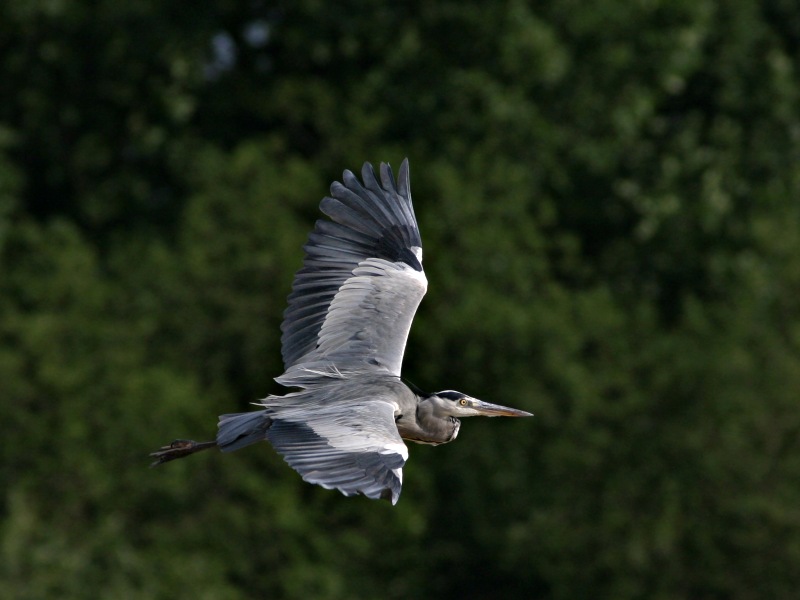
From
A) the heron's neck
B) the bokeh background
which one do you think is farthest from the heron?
the bokeh background

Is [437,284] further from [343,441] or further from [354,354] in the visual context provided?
[343,441]

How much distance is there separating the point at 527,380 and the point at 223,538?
10.7 ft

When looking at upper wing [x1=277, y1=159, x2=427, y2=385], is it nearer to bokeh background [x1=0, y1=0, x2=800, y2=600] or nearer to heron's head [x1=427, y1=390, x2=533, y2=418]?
heron's head [x1=427, y1=390, x2=533, y2=418]

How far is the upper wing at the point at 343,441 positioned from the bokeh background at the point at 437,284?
25.5 feet

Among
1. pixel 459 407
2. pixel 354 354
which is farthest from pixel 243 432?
pixel 459 407

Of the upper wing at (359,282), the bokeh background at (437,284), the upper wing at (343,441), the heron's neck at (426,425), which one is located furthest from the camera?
the bokeh background at (437,284)

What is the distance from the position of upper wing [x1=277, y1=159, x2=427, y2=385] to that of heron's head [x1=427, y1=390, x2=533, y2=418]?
9.8 inches

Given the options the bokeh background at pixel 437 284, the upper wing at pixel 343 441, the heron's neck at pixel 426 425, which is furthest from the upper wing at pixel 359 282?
the bokeh background at pixel 437 284

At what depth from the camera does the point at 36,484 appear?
15.2m

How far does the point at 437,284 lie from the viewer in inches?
622

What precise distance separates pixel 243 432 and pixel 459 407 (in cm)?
139

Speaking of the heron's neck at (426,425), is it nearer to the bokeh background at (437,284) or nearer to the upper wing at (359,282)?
the upper wing at (359,282)

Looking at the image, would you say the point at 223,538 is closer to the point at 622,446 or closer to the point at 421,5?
the point at 622,446

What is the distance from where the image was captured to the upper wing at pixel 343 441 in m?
6.17
